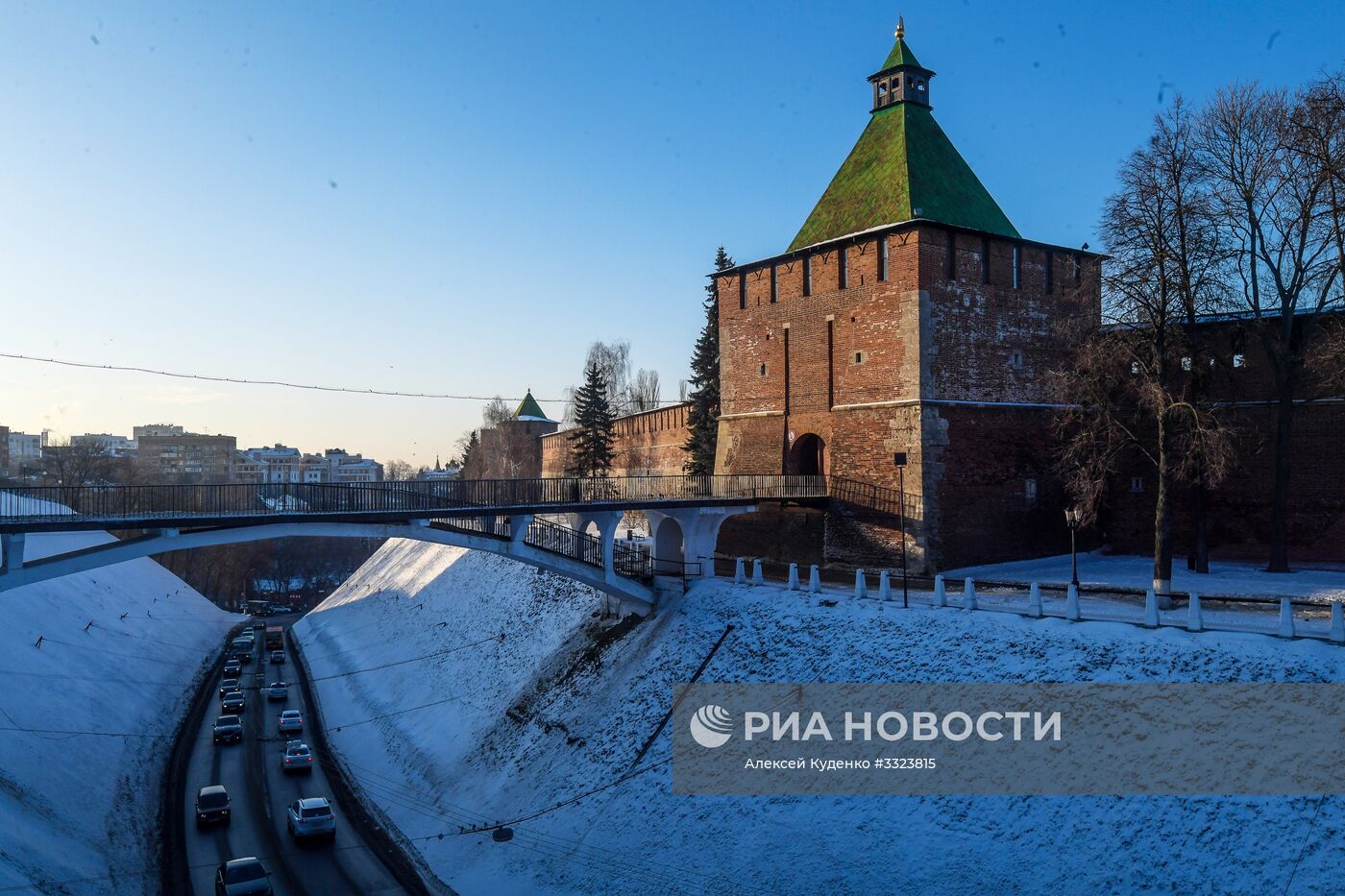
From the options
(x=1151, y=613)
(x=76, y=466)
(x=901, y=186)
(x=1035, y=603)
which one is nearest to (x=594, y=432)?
(x=901, y=186)

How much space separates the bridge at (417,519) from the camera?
16.8 metres

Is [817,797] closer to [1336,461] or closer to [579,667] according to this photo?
[579,667]

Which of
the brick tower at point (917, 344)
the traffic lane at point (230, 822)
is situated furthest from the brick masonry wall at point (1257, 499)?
the traffic lane at point (230, 822)

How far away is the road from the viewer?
17.6m

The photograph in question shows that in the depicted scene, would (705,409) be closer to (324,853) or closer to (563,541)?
(563,541)

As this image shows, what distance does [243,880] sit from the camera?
53.7 feet

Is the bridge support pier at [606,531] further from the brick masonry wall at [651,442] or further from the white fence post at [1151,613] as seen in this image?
the brick masonry wall at [651,442]

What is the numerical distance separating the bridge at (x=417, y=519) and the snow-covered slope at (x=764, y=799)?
7.63 ft

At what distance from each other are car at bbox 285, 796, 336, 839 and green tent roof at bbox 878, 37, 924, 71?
28.1 m

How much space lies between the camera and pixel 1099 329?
868 inches

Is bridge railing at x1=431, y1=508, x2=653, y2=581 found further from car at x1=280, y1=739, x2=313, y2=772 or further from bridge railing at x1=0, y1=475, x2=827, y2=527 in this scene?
car at x1=280, y1=739, x2=313, y2=772

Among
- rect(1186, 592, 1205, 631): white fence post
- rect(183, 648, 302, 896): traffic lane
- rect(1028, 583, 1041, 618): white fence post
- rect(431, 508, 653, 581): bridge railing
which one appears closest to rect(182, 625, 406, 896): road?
rect(183, 648, 302, 896): traffic lane

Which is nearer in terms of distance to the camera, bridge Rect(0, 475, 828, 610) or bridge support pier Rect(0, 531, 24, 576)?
bridge support pier Rect(0, 531, 24, 576)

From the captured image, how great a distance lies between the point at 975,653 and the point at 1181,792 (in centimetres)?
480
